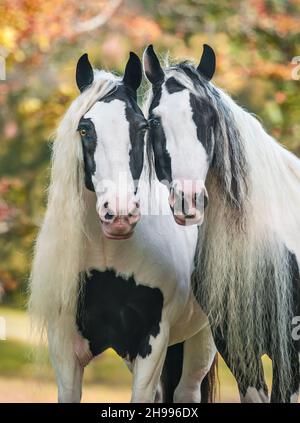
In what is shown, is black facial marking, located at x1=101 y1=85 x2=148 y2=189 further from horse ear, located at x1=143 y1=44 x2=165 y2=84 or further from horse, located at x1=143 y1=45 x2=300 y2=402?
horse ear, located at x1=143 y1=44 x2=165 y2=84

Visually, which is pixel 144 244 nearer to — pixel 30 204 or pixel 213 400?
pixel 213 400

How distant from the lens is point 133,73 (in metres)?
4.45

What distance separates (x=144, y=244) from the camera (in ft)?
14.7

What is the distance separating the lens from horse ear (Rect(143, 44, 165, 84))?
4434 mm

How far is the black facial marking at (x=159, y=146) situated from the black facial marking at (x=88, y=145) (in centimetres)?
27

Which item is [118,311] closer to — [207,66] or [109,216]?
[109,216]

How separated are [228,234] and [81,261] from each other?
25.8 inches

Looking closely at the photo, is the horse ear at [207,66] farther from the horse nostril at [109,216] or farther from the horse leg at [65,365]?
the horse leg at [65,365]

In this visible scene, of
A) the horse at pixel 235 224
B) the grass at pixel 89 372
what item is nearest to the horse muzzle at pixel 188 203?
the horse at pixel 235 224

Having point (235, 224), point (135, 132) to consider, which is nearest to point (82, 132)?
point (135, 132)

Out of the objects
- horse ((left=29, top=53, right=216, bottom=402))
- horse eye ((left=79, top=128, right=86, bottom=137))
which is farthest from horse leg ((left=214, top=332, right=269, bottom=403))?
horse eye ((left=79, top=128, right=86, bottom=137))

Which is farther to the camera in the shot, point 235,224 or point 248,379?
point 248,379

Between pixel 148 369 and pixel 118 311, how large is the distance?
288 millimetres

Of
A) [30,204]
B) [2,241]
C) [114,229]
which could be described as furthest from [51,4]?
[114,229]
